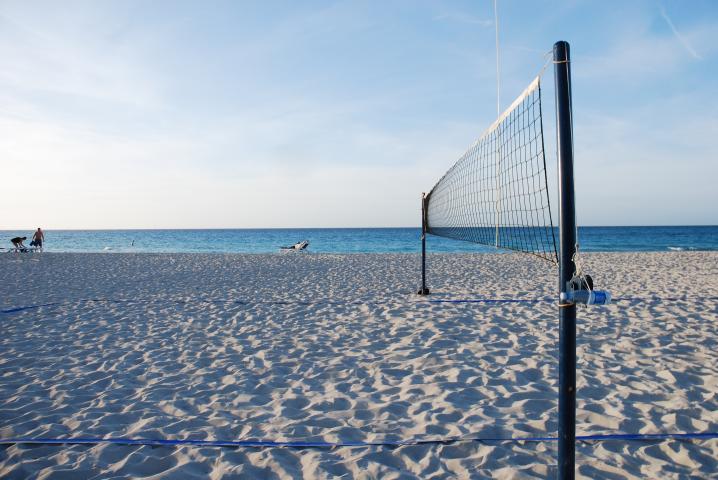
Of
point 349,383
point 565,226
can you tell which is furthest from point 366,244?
point 565,226

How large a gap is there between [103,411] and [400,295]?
199 inches

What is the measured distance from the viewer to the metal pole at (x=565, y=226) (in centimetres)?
157

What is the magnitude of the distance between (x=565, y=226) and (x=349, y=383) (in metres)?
2.39

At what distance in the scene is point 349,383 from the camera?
350 cm

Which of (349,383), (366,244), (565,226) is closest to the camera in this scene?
(565,226)

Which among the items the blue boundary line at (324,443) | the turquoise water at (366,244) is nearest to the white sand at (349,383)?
the blue boundary line at (324,443)

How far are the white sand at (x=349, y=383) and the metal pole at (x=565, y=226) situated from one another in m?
0.86

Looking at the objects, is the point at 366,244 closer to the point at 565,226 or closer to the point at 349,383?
the point at 349,383

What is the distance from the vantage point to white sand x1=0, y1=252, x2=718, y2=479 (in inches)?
94.0

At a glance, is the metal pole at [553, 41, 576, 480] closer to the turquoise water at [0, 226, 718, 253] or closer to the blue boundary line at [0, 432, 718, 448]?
the blue boundary line at [0, 432, 718, 448]

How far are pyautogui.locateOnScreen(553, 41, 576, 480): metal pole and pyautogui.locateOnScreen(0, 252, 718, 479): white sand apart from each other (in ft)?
2.81

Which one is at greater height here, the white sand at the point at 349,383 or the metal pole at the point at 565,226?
the metal pole at the point at 565,226

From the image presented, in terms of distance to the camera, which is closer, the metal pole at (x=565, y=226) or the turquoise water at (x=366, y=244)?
the metal pole at (x=565, y=226)

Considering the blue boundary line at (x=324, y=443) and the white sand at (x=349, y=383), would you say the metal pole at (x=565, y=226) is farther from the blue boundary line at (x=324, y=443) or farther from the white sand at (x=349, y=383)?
the blue boundary line at (x=324, y=443)
